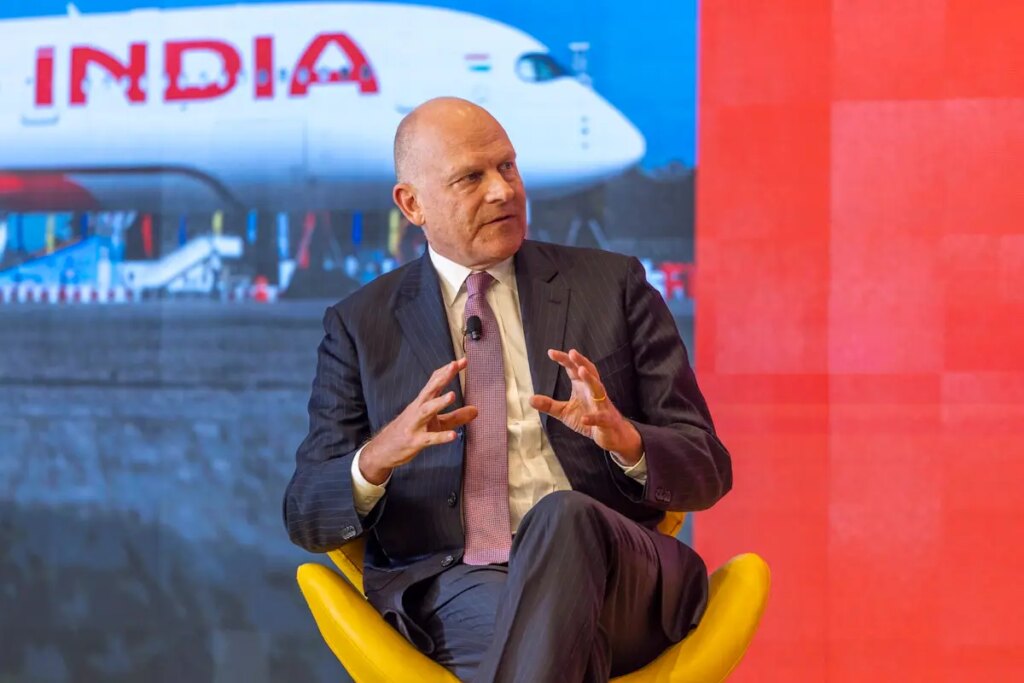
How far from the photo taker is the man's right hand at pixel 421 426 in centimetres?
180

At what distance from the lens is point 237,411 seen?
11.3 ft

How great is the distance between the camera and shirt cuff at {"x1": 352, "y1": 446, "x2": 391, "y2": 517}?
1989 millimetres

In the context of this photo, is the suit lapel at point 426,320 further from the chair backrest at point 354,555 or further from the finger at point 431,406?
the chair backrest at point 354,555

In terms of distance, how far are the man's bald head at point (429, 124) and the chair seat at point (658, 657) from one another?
0.76m

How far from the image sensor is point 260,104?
11.4 ft

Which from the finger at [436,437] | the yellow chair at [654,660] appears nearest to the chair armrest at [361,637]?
the yellow chair at [654,660]

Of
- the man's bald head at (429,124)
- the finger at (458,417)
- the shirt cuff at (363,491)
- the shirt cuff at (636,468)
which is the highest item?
the man's bald head at (429,124)

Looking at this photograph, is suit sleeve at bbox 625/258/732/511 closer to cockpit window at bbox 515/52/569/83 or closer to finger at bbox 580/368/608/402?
finger at bbox 580/368/608/402

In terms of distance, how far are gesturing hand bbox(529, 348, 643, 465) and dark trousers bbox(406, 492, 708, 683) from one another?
12 cm

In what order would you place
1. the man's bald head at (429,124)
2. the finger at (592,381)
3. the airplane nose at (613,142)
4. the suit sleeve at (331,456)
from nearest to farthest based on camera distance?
the finger at (592,381) < the suit sleeve at (331,456) < the man's bald head at (429,124) < the airplane nose at (613,142)

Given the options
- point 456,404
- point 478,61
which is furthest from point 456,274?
point 478,61

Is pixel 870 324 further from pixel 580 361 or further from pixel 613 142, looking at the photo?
pixel 580 361

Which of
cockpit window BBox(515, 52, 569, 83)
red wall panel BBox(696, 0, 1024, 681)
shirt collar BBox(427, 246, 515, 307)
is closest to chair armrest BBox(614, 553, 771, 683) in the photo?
shirt collar BBox(427, 246, 515, 307)

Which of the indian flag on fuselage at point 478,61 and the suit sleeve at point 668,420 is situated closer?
the suit sleeve at point 668,420
